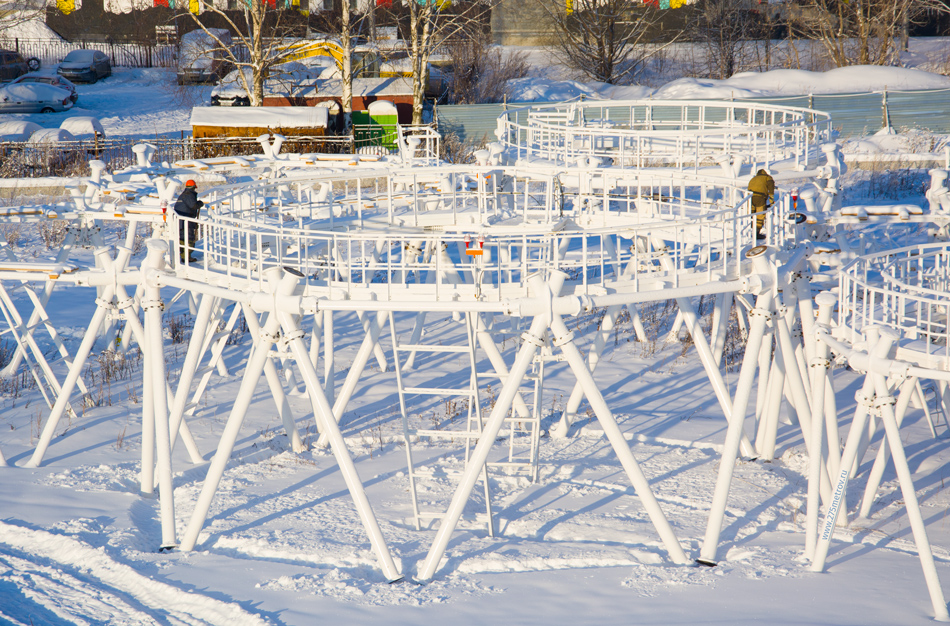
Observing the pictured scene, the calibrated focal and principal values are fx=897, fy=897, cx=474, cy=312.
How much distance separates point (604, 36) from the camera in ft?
162

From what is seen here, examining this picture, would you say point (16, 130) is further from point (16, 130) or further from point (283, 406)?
point (283, 406)

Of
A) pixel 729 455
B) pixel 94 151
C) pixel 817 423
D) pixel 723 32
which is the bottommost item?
pixel 729 455

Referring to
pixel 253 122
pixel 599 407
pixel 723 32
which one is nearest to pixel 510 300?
pixel 599 407

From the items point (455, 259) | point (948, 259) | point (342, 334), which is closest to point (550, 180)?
point (948, 259)

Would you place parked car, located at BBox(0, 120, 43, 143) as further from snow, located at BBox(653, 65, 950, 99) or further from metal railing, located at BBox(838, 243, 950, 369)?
metal railing, located at BBox(838, 243, 950, 369)

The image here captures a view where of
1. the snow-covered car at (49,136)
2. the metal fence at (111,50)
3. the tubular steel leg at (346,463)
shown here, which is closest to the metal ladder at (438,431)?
the tubular steel leg at (346,463)

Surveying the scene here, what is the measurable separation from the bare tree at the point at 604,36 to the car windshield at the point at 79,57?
88.9 feet

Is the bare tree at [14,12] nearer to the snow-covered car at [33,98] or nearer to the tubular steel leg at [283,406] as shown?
the snow-covered car at [33,98]

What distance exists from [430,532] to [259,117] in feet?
90.6

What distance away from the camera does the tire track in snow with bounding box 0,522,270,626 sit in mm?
9102

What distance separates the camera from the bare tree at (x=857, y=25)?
151ft

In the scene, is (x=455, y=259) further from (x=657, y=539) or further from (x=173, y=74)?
(x=173, y=74)

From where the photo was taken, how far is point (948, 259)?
11.7 metres

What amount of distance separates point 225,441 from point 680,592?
17.4 feet
